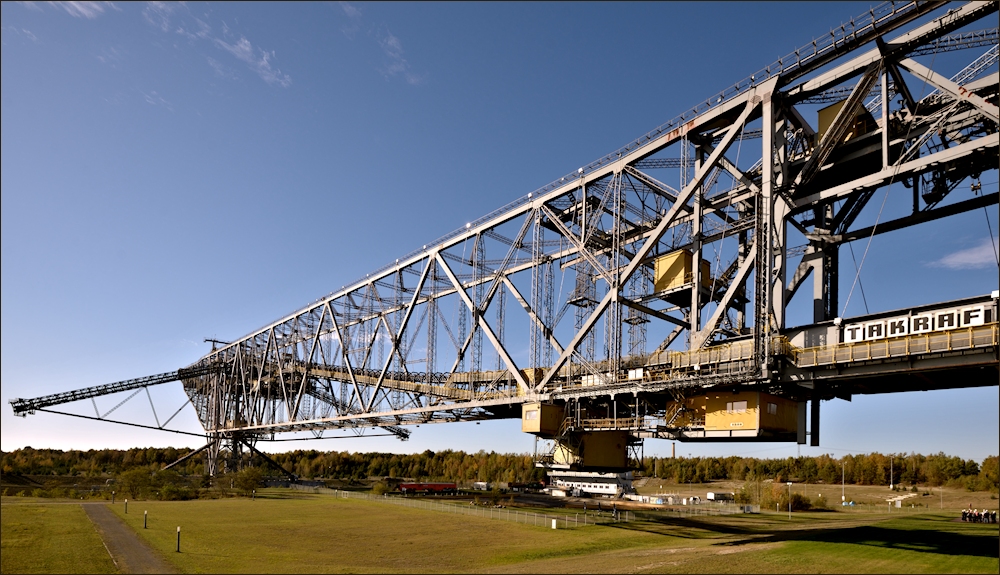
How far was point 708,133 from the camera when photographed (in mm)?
39375

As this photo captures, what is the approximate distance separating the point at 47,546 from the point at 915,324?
40.7 metres

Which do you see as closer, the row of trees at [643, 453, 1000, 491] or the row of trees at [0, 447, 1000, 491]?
the row of trees at [643, 453, 1000, 491]

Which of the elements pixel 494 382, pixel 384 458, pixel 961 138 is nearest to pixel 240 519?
pixel 494 382

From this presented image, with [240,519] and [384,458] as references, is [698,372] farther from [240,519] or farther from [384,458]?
[384,458]

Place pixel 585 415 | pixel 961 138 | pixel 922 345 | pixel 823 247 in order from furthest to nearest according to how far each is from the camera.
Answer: pixel 585 415, pixel 823 247, pixel 961 138, pixel 922 345

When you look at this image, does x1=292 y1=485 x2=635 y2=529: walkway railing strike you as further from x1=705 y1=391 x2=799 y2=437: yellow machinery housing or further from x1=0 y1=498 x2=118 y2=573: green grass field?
x1=0 y1=498 x2=118 y2=573: green grass field

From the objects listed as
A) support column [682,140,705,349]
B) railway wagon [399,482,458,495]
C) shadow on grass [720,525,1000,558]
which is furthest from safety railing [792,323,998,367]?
railway wagon [399,482,458,495]

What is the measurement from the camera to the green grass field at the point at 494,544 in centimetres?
3023

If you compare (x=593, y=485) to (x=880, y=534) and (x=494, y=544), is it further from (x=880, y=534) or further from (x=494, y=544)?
(x=494, y=544)

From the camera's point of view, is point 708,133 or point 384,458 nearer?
point 708,133

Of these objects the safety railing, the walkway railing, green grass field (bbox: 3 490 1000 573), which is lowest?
the walkway railing

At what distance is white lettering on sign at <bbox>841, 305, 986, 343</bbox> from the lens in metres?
25.6

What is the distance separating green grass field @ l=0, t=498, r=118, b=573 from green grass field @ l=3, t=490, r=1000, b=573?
0.47 ft

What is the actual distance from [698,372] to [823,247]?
9.18m
